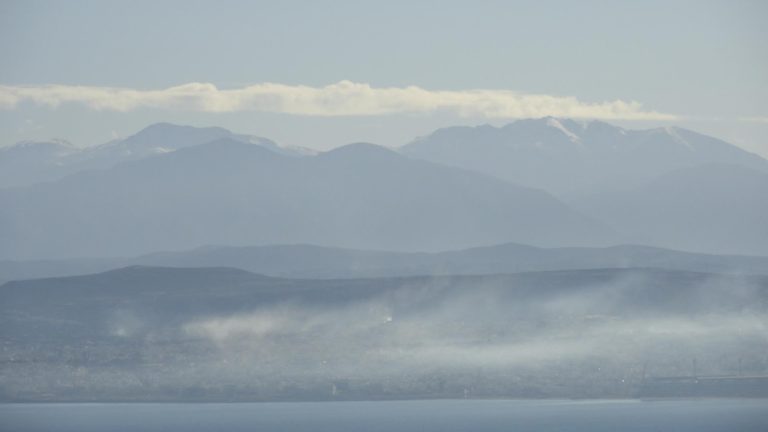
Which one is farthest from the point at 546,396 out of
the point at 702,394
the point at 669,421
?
the point at 669,421

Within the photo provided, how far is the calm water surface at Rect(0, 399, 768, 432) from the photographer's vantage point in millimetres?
157250

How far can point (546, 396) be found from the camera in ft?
625

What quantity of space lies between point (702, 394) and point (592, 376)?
1507 cm

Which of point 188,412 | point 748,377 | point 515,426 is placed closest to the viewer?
point 515,426

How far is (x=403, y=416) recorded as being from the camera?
170m

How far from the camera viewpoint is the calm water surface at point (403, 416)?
157m

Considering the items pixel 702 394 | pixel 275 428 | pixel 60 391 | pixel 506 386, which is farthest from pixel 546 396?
pixel 60 391

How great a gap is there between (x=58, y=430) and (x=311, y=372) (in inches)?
1806

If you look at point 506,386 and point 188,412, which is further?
point 506,386

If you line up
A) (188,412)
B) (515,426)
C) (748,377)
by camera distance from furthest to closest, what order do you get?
1. (748,377)
2. (188,412)
3. (515,426)

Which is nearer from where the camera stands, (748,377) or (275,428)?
(275,428)

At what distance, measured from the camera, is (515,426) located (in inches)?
6166

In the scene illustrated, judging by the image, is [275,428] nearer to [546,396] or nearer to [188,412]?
[188,412]

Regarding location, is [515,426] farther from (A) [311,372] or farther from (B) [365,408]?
(A) [311,372]
